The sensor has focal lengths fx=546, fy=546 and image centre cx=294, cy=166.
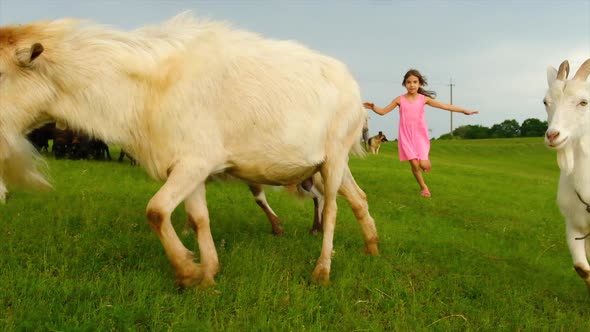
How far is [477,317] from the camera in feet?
14.4

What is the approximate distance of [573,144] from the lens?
500 centimetres

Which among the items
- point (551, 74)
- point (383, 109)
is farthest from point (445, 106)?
point (551, 74)

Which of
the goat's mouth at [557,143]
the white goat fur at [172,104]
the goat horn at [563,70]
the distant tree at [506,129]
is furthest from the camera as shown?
the distant tree at [506,129]

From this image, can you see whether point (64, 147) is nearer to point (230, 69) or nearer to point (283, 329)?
point (230, 69)

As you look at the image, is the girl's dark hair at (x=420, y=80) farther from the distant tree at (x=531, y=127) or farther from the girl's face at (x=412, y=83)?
the distant tree at (x=531, y=127)

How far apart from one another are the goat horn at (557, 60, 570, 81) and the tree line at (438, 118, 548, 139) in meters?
84.1

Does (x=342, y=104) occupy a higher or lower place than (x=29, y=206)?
higher

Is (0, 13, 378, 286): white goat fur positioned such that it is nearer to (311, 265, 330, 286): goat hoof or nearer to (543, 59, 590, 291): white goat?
(311, 265, 330, 286): goat hoof

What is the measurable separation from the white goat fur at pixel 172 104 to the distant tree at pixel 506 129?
310 feet

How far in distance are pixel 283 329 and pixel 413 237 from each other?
4.27 metres

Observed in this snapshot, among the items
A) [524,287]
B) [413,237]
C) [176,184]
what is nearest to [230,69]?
[176,184]

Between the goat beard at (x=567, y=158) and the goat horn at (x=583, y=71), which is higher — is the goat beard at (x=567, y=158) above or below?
below

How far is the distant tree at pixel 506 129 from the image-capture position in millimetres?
93312

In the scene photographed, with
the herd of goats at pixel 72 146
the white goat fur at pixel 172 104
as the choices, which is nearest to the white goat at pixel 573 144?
the white goat fur at pixel 172 104
